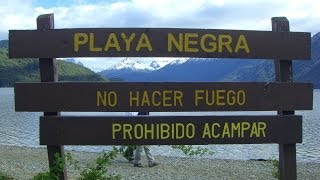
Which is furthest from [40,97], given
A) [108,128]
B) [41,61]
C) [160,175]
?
[160,175]

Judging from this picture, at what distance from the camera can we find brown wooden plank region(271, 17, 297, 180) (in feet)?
26.2

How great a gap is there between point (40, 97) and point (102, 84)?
976 millimetres

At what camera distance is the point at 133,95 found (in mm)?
7609

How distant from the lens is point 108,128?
7.62 metres

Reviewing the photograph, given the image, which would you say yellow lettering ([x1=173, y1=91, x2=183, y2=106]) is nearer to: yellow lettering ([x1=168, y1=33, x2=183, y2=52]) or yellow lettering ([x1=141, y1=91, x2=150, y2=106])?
yellow lettering ([x1=141, y1=91, x2=150, y2=106])

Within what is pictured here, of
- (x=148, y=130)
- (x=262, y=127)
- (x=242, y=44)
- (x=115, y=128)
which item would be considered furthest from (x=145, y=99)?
(x=262, y=127)

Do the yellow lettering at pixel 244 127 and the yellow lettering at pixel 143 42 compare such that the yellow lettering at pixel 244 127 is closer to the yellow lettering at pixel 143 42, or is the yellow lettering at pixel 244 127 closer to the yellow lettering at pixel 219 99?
the yellow lettering at pixel 219 99

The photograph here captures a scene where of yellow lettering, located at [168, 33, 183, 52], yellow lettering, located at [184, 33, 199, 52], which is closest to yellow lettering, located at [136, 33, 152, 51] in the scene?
yellow lettering, located at [168, 33, 183, 52]

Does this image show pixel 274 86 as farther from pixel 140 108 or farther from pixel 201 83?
pixel 140 108

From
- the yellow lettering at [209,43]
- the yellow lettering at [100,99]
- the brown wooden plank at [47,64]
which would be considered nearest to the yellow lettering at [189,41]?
the yellow lettering at [209,43]

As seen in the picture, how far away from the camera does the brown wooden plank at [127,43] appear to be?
7.62m

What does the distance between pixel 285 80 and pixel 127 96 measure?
2.57 m

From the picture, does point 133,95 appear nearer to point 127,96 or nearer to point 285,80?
point 127,96

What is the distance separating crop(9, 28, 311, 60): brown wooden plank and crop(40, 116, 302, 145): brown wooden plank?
3.24ft
